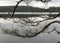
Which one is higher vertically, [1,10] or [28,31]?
[1,10]

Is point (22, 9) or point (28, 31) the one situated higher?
point (22, 9)

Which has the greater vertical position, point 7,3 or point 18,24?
point 7,3

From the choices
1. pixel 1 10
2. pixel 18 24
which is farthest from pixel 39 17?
pixel 1 10

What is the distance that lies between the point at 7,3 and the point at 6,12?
0.35 feet

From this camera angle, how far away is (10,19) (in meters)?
3.14

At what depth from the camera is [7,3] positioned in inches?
123

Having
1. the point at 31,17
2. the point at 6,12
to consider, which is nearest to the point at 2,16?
the point at 6,12

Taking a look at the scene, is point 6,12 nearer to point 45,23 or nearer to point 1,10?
point 1,10

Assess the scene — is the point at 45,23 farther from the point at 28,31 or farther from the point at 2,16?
the point at 2,16

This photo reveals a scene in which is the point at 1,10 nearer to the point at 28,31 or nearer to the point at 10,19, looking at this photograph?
the point at 10,19

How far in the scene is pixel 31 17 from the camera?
10.3ft

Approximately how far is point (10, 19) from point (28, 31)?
254 millimetres

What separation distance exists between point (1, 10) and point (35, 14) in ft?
1.32

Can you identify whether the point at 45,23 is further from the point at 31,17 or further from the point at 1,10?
the point at 1,10
